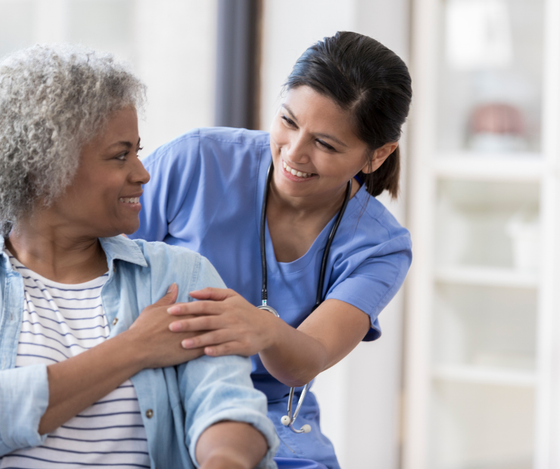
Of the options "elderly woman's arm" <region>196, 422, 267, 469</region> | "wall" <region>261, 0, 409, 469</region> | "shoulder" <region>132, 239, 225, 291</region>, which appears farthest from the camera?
"wall" <region>261, 0, 409, 469</region>

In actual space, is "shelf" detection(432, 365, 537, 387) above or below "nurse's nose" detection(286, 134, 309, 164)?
below

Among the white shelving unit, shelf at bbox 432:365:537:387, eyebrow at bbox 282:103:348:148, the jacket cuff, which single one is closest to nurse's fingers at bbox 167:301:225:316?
the jacket cuff

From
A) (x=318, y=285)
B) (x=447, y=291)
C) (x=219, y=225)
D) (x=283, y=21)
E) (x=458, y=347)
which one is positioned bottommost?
(x=458, y=347)

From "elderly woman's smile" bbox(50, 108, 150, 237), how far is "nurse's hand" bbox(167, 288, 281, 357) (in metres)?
0.18

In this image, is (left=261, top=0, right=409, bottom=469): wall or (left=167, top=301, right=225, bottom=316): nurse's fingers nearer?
(left=167, top=301, right=225, bottom=316): nurse's fingers

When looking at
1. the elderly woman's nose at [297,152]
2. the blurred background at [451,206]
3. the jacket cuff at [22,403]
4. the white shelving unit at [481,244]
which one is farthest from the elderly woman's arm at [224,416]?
the white shelving unit at [481,244]

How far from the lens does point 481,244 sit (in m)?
2.88

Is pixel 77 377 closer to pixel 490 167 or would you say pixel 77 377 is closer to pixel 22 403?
pixel 22 403

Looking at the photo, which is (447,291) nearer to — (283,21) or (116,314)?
(283,21)

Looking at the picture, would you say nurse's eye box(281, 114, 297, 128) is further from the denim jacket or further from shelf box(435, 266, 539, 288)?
shelf box(435, 266, 539, 288)

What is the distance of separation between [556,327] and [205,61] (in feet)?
5.75

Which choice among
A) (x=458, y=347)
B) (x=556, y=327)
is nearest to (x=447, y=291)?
(x=458, y=347)

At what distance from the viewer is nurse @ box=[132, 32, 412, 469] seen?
4.41ft

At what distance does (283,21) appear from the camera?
2.54m
